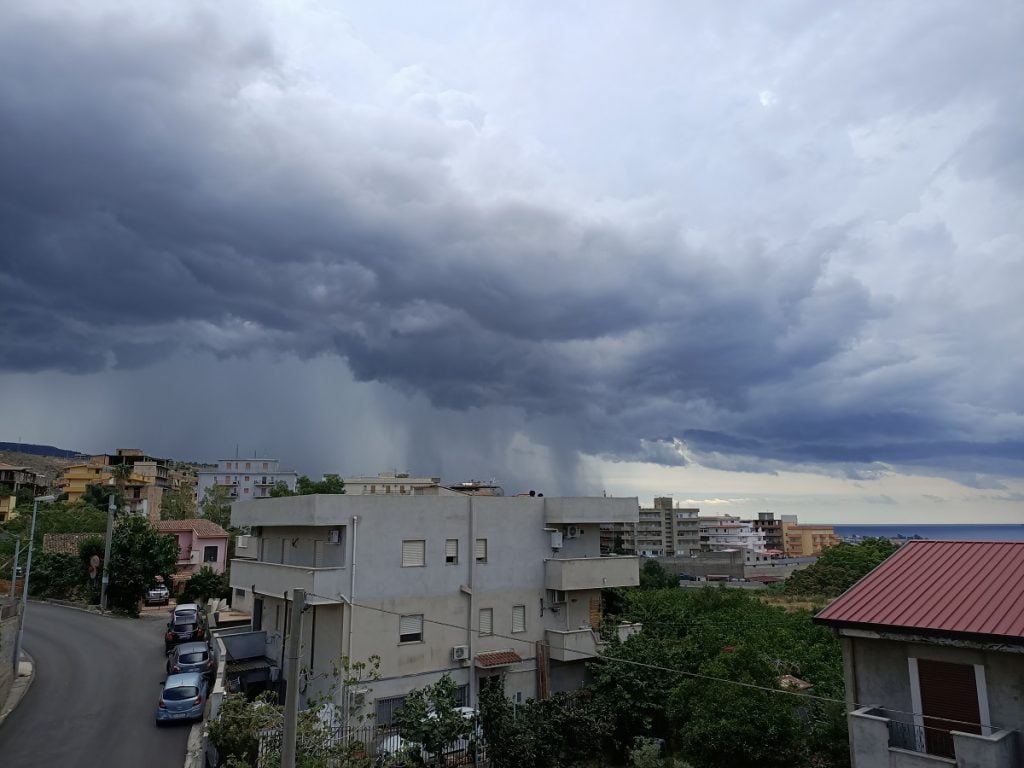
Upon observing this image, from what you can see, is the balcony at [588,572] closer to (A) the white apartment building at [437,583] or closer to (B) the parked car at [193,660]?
(A) the white apartment building at [437,583]

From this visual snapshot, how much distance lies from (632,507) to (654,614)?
5.81m

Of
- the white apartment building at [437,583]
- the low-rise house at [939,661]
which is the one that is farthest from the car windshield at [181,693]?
the low-rise house at [939,661]

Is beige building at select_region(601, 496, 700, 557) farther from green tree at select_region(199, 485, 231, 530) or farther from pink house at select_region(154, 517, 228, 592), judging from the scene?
pink house at select_region(154, 517, 228, 592)

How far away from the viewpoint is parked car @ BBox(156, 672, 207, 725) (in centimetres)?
2828

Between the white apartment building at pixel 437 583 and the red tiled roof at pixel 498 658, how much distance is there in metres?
0.08

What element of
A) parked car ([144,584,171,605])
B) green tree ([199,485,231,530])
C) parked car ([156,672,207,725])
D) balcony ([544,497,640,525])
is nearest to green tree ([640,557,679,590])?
green tree ([199,485,231,530])

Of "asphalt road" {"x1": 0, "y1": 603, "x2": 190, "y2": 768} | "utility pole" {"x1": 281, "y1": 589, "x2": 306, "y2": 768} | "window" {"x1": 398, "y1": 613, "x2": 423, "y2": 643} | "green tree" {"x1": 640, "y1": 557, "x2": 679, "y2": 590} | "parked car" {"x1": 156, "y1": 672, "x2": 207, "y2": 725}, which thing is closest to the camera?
"utility pole" {"x1": 281, "y1": 589, "x2": 306, "y2": 768}

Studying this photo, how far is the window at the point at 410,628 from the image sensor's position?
31902mm

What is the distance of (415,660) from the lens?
3183 cm

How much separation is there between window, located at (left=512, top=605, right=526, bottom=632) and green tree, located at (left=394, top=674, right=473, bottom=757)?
27.1 ft

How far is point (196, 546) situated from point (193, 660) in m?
48.6

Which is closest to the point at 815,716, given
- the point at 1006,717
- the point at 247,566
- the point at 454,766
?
the point at 1006,717

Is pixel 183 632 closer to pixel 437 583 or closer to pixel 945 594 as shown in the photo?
pixel 437 583

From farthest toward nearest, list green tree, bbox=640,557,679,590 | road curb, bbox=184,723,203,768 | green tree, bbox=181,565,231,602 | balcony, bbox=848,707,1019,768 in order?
1. green tree, bbox=640,557,679,590
2. green tree, bbox=181,565,231,602
3. road curb, bbox=184,723,203,768
4. balcony, bbox=848,707,1019,768
